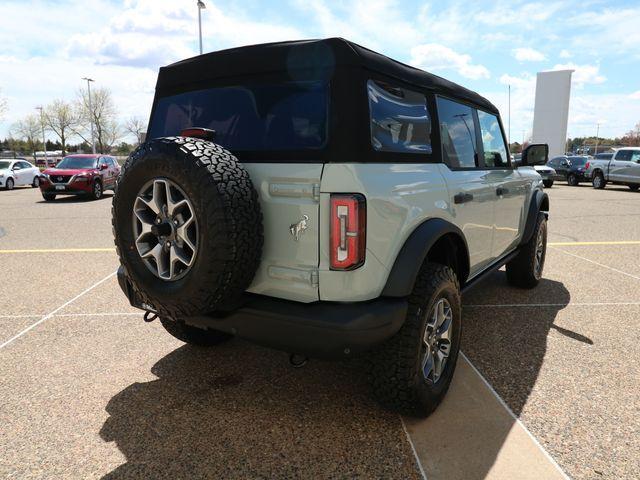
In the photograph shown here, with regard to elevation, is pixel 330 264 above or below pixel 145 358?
above

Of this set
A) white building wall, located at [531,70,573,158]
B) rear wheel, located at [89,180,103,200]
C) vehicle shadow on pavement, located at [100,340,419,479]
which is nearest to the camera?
vehicle shadow on pavement, located at [100,340,419,479]

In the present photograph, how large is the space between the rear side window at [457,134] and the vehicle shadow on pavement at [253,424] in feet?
5.08

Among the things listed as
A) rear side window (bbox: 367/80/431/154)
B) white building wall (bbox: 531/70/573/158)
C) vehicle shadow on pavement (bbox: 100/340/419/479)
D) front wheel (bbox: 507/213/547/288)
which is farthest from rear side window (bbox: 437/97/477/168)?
white building wall (bbox: 531/70/573/158)

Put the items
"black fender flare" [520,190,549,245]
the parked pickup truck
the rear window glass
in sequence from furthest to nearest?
the parked pickup truck < "black fender flare" [520,190,549,245] < the rear window glass

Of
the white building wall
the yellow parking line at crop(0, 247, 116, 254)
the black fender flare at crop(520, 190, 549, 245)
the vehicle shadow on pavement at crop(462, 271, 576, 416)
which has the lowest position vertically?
the yellow parking line at crop(0, 247, 116, 254)

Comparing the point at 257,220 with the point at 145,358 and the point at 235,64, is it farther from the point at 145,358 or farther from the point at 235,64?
the point at 145,358

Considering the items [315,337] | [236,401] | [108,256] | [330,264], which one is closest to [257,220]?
[330,264]

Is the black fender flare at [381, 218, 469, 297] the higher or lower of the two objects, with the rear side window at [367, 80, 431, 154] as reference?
lower

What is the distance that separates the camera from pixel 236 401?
278 cm

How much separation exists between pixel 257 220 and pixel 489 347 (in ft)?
7.32

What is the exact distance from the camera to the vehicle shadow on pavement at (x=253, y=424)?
219 cm

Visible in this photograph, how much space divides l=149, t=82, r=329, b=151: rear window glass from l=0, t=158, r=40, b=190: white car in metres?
20.7

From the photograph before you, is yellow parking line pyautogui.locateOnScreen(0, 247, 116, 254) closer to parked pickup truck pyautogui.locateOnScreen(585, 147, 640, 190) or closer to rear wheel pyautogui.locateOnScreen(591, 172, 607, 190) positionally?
parked pickup truck pyautogui.locateOnScreen(585, 147, 640, 190)

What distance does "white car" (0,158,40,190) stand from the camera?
2044 cm
